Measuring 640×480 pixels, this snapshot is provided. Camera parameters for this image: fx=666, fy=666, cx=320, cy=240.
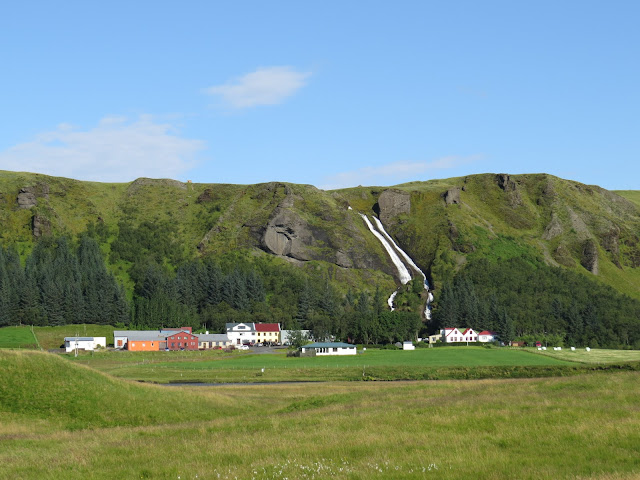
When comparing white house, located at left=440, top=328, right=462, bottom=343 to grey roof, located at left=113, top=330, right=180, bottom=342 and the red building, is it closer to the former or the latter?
the red building

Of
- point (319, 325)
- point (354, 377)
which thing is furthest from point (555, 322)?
point (354, 377)

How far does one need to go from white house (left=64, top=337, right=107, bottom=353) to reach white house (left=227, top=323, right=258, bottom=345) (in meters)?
35.7

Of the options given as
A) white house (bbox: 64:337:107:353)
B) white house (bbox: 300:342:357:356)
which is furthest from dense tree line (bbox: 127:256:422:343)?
white house (bbox: 300:342:357:356)

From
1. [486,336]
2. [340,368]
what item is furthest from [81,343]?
[486,336]

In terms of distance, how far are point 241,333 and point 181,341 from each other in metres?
22.3

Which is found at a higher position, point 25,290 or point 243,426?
point 25,290

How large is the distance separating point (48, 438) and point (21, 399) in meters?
10.2

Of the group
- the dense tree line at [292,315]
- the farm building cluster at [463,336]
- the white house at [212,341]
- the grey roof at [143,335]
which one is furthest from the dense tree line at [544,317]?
the grey roof at [143,335]

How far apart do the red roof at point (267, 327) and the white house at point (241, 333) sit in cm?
245

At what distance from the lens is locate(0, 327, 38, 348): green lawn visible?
134438 millimetres

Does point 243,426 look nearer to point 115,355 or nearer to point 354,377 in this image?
point 354,377

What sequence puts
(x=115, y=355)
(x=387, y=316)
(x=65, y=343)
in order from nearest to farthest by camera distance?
(x=115, y=355)
(x=65, y=343)
(x=387, y=316)

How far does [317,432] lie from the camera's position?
3120 cm

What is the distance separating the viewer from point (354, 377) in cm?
8325
